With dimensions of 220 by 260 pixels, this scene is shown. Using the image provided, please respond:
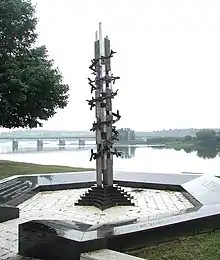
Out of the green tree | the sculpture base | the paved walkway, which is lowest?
the paved walkway

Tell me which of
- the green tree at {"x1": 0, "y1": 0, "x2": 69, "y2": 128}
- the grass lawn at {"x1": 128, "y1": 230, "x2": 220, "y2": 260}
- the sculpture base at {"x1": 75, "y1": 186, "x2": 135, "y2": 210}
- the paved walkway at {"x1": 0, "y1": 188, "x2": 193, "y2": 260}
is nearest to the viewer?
the grass lawn at {"x1": 128, "y1": 230, "x2": 220, "y2": 260}

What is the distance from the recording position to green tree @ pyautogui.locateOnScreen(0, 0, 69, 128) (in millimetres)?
9273

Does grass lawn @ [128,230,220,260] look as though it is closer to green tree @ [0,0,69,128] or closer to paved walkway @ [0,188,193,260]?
paved walkway @ [0,188,193,260]

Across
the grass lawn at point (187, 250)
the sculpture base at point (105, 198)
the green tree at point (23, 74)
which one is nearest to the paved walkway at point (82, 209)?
the sculpture base at point (105, 198)

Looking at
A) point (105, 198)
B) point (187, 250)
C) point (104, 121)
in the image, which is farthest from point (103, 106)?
point (187, 250)

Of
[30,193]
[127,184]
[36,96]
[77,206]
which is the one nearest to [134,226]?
[77,206]

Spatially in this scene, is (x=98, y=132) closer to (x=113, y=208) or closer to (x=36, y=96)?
(x=113, y=208)

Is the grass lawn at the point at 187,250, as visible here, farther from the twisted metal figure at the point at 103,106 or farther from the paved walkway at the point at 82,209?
the twisted metal figure at the point at 103,106

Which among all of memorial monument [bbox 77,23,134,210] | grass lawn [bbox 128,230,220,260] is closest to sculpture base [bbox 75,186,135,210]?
memorial monument [bbox 77,23,134,210]

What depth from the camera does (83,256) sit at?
2.83 m

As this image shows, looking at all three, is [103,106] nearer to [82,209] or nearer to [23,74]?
[82,209]

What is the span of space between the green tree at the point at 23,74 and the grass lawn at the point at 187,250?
22.2ft

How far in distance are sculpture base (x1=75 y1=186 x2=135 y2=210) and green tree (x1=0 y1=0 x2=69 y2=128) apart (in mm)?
4553

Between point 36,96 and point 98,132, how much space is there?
490 cm
